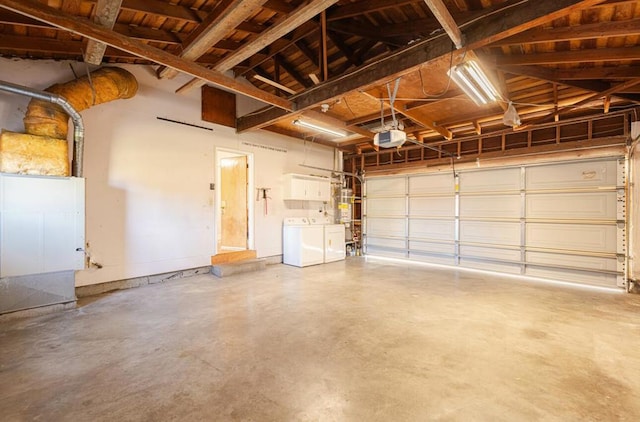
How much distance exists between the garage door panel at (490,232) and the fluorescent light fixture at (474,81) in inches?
123

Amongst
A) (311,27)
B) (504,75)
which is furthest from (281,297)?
(504,75)

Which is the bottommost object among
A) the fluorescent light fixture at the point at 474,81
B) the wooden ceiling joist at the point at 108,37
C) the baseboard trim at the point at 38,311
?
the baseboard trim at the point at 38,311

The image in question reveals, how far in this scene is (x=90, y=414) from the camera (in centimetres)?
178

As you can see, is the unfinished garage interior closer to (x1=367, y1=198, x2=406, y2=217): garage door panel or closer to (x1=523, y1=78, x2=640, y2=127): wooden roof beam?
(x1=523, y1=78, x2=640, y2=127): wooden roof beam

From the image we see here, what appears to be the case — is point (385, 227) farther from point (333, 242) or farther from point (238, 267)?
point (238, 267)

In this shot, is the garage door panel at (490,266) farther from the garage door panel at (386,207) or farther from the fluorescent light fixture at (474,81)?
the fluorescent light fixture at (474,81)

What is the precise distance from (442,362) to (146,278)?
464 cm

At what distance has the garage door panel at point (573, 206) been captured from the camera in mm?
4832

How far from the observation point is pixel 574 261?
5145 millimetres

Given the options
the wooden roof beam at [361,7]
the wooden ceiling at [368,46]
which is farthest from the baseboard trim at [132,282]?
the wooden roof beam at [361,7]

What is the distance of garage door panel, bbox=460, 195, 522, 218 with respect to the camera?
5.79 metres

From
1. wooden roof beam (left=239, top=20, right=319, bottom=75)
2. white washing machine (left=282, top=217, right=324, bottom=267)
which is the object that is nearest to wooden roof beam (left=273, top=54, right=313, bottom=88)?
wooden roof beam (left=239, top=20, right=319, bottom=75)

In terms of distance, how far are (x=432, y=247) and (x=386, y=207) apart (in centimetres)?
160

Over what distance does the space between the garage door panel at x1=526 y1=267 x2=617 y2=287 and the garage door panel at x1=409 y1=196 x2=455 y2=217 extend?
6.43 feet
